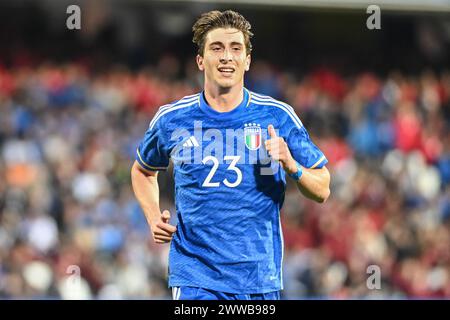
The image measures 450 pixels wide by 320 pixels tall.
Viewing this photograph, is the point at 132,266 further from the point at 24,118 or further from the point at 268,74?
the point at 268,74

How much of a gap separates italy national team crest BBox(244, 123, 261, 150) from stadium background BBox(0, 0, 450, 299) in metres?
6.47

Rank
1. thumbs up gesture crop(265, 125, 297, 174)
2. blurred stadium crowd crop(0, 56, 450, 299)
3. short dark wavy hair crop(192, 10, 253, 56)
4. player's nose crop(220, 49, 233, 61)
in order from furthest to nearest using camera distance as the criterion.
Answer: blurred stadium crowd crop(0, 56, 450, 299), short dark wavy hair crop(192, 10, 253, 56), player's nose crop(220, 49, 233, 61), thumbs up gesture crop(265, 125, 297, 174)

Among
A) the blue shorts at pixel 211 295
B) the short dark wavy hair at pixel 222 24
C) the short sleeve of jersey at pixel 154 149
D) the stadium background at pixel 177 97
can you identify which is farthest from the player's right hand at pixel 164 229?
the stadium background at pixel 177 97

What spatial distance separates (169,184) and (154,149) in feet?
22.9

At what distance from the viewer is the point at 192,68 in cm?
1581

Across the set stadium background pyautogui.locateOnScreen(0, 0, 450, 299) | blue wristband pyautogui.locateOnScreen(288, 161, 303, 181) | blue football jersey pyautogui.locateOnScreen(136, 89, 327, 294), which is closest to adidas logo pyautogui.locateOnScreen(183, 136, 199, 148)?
blue football jersey pyautogui.locateOnScreen(136, 89, 327, 294)

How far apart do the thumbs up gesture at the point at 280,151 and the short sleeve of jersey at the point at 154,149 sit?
0.87 meters

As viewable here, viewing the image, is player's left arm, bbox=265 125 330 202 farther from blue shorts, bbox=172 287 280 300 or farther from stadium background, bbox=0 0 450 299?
stadium background, bbox=0 0 450 299

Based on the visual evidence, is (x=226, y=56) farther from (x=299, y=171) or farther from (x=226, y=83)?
(x=299, y=171)

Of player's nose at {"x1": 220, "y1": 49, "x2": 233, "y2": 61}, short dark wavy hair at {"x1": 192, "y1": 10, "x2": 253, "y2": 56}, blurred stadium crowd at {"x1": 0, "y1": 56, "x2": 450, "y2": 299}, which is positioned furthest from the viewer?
blurred stadium crowd at {"x1": 0, "y1": 56, "x2": 450, "y2": 299}

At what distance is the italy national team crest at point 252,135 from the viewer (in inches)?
225

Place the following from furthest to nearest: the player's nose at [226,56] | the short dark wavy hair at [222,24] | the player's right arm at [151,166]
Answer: the player's right arm at [151,166] → the short dark wavy hair at [222,24] → the player's nose at [226,56]

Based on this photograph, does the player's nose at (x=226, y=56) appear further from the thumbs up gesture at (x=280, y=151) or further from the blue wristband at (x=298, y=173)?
the blue wristband at (x=298, y=173)

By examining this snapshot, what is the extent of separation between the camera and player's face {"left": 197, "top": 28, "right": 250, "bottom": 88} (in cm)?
570
